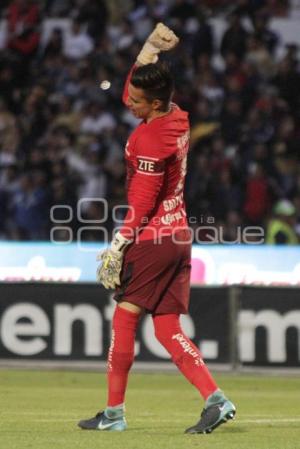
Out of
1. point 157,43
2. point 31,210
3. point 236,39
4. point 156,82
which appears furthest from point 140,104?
point 236,39

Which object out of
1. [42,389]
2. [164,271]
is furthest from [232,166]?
[164,271]

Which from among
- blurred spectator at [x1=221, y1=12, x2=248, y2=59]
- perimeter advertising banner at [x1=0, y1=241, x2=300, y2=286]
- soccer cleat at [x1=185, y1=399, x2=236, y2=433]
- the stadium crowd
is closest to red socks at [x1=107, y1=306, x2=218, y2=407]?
soccer cleat at [x1=185, y1=399, x2=236, y2=433]

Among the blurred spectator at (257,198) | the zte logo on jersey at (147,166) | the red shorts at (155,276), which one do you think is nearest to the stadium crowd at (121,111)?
the blurred spectator at (257,198)

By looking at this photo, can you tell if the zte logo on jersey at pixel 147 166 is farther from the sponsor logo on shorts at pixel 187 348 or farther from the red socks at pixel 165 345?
the sponsor logo on shorts at pixel 187 348

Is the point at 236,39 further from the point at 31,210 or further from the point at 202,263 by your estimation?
the point at 202,263

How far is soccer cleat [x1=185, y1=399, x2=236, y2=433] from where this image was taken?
7.93 metres

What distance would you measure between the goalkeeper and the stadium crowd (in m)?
8.67

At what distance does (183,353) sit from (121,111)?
38.7 ft

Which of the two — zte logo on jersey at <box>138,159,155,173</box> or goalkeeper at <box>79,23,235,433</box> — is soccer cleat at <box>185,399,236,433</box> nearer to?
goalkeeper at <box>79,23,235,433</box>

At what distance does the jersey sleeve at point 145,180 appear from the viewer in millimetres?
7938

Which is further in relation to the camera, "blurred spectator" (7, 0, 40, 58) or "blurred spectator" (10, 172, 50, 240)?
"blurred spectator" (7, 0, 40, 58)

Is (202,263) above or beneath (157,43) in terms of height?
beneath

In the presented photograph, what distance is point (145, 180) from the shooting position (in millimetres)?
7945

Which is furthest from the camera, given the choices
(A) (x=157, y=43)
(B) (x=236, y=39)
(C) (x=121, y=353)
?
(B) (x=236, y=39)
